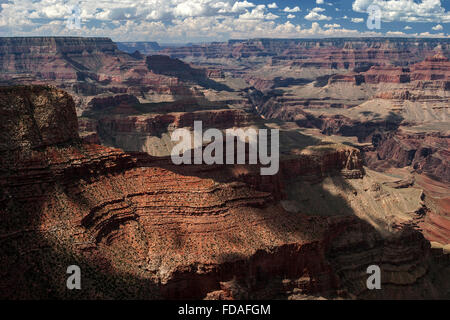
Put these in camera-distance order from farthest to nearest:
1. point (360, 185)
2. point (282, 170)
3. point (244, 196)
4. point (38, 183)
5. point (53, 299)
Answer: point (360, 185) → point (282, 170) → point (244, 196) → point (38, 183) → point (53, 299)

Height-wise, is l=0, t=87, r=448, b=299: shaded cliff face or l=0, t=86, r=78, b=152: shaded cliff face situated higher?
l=0, t=86, r=78, b=152: shaded cliff face

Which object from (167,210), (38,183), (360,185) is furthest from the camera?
(360,185)

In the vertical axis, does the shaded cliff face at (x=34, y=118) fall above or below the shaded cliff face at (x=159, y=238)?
above

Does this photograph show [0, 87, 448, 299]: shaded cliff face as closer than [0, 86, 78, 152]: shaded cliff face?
Yes

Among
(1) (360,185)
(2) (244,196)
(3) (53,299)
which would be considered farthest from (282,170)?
(3) (53,299)

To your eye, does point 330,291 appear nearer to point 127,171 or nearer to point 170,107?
point 127,171

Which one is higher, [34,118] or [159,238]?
[34,118]

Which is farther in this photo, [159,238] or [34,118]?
[34,118]

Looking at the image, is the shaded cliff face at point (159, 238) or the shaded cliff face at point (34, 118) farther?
the shaded cliff face at point (34, 118)
